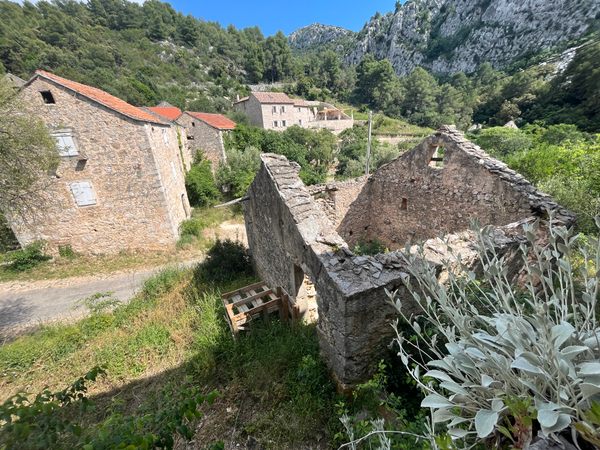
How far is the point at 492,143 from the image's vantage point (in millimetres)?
27203

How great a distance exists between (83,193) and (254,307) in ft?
34.3

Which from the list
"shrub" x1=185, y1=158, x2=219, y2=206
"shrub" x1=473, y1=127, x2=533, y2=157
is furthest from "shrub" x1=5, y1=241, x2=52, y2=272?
"shrub" x1=473, y1=127, x2=533, y2=157

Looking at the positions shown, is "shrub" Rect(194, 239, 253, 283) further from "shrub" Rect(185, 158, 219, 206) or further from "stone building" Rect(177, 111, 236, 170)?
"stone building" Rect(177, 111, 236, 170)

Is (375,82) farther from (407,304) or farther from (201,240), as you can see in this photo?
(407,304)

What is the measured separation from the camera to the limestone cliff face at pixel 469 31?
185ft

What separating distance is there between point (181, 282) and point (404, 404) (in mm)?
7471

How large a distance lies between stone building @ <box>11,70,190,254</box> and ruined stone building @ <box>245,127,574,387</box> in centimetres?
673

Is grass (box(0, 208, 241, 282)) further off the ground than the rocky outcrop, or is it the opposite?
the rocky outcrop

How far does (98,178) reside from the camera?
1077 cm

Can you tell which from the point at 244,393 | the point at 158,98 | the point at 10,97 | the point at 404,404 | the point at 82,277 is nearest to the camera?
the point at 404,404

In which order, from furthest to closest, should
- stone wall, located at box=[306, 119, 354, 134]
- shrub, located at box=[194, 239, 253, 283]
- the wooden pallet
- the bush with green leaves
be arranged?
1. stone wall, located at box=[306, 119, 354, 134]
2. shrub, located at box=[194, 239, 253, 283]
3. the wooden pallet
4. the bush with green leaves

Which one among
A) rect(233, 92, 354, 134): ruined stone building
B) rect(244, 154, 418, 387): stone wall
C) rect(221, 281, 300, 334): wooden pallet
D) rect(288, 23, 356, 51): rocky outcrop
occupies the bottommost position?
rect(221, 281, 300, 334): wooden pallet

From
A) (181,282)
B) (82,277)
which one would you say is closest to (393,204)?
(181,282)

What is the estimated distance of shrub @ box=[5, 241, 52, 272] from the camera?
10.8 metres
